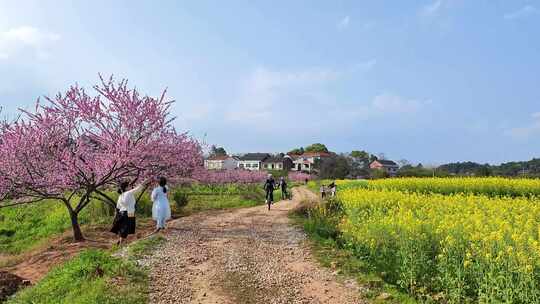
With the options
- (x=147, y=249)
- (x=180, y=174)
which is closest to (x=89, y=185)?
(x=147, y=249)

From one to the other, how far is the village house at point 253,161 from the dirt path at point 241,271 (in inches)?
3781

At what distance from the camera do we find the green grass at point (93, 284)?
24.9 feet

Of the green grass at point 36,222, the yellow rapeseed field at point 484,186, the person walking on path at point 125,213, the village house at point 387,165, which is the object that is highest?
the village house at point 387,165

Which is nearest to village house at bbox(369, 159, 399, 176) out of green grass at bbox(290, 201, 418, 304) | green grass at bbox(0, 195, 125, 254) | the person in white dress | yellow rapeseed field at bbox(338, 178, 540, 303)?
green grass at bbox(0, 195, 125, 254)

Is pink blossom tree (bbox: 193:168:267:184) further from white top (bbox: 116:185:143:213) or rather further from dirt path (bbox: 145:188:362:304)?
dirt path (bbox: 145:188:362:304)

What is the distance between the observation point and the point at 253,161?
11250cm

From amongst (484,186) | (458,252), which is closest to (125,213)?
(458,252)

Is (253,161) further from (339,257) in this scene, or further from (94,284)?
(94,284)

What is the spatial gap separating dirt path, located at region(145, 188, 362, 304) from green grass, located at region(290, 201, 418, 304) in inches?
11.1

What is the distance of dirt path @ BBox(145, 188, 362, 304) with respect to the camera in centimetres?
770

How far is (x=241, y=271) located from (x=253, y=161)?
103203 mm

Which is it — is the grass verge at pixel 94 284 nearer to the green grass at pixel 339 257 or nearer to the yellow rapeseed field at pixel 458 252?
the green grass at pixel 339 257

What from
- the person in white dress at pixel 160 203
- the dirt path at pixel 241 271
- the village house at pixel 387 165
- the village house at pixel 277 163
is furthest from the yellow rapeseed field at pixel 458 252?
the village house at pixel 387 165

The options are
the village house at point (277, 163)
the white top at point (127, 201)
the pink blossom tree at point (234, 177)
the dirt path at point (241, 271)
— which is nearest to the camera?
the dirt path at point (241, 271)
